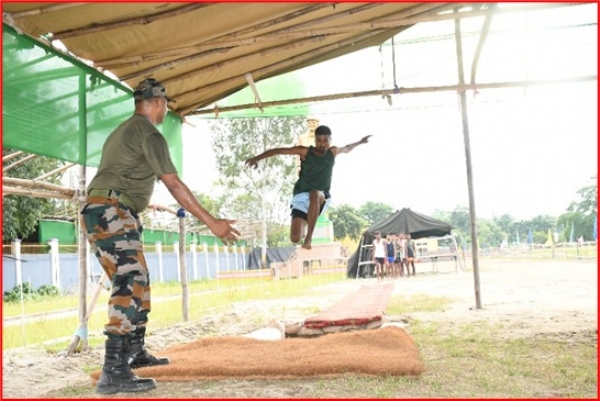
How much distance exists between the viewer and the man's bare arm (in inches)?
131

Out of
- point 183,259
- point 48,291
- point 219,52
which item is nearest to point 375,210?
point 48,291

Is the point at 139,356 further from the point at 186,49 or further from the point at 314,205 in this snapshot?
the point at 186,49

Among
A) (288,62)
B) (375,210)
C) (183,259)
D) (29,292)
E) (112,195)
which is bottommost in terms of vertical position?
(29,292)

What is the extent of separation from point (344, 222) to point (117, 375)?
51.4m

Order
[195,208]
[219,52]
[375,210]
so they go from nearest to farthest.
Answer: [195,208], [219,52], [375,210]

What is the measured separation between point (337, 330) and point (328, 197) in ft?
4.26

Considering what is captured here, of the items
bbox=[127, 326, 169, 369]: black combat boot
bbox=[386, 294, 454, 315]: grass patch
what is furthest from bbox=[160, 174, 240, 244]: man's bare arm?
bbox=[386, 294, 454, 315]: grass patch

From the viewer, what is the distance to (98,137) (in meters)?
5.35

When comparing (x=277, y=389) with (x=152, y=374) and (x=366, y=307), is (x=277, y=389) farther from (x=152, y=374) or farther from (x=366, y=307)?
(x=366, y=307)

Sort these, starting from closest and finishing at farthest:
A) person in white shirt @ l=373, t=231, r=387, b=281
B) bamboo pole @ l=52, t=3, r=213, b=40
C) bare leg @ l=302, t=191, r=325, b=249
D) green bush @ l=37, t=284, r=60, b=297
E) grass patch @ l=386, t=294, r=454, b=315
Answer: bamboo pole @ l=52, t=3, r=213, b=40, bare leg @ l=302, t=191, r=325, b=249, grass patch @ l=386, t=294, r=454, b=315, green bush @ l=37, t=284, r=60, b=297, person in white shirt @ l=373, t=231, r=387, b=281

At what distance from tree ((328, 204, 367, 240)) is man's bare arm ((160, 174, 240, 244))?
167 ft

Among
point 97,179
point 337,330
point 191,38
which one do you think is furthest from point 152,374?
point 191,38

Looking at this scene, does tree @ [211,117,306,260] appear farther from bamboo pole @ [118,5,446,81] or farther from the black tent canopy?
bamboo pole @ [118,5,446,81]

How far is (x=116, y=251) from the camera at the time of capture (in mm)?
3516
